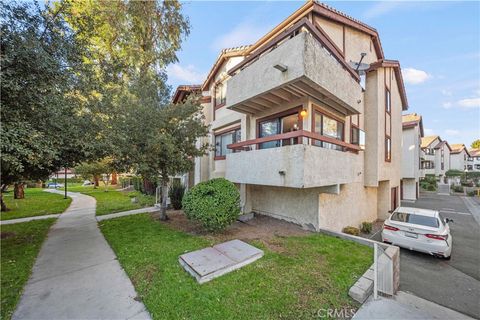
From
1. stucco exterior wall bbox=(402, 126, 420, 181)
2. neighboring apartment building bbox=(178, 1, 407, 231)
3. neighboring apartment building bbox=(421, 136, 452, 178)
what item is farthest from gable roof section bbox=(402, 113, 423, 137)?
neighboring apartment building bbox=(421, 136, 452, 178)

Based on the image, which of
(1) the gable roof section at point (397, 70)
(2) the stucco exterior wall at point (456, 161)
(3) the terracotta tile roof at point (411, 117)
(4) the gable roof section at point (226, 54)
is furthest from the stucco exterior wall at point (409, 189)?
(2) the stucco exterior wall at point (456, 161)

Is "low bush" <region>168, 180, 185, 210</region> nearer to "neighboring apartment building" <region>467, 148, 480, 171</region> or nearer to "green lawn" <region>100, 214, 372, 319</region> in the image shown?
"green lawn" <region>100, 214, 372, 319</region>

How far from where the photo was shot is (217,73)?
43.5 ft

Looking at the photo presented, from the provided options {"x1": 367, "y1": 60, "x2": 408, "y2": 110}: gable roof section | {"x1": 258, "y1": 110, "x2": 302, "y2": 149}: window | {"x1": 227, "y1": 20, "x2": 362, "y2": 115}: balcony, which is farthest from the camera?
{"x1": 367, "y1": 60, "x2": 408, "y2": 110}: gable roof section

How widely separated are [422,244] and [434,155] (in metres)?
40.5

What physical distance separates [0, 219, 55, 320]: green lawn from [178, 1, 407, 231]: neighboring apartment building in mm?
6641

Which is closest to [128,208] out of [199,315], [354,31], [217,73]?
[217,73]

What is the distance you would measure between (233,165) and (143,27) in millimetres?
14151

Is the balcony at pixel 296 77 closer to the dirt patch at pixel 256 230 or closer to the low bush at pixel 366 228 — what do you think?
the dirt patch at pixel 256 230

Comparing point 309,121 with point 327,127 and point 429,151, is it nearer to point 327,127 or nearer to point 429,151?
point 327,127

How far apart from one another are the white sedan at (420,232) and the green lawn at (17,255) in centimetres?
1128

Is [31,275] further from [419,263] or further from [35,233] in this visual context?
[419,263]

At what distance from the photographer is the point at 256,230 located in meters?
8.43

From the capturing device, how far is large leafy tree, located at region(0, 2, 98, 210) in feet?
13.9
